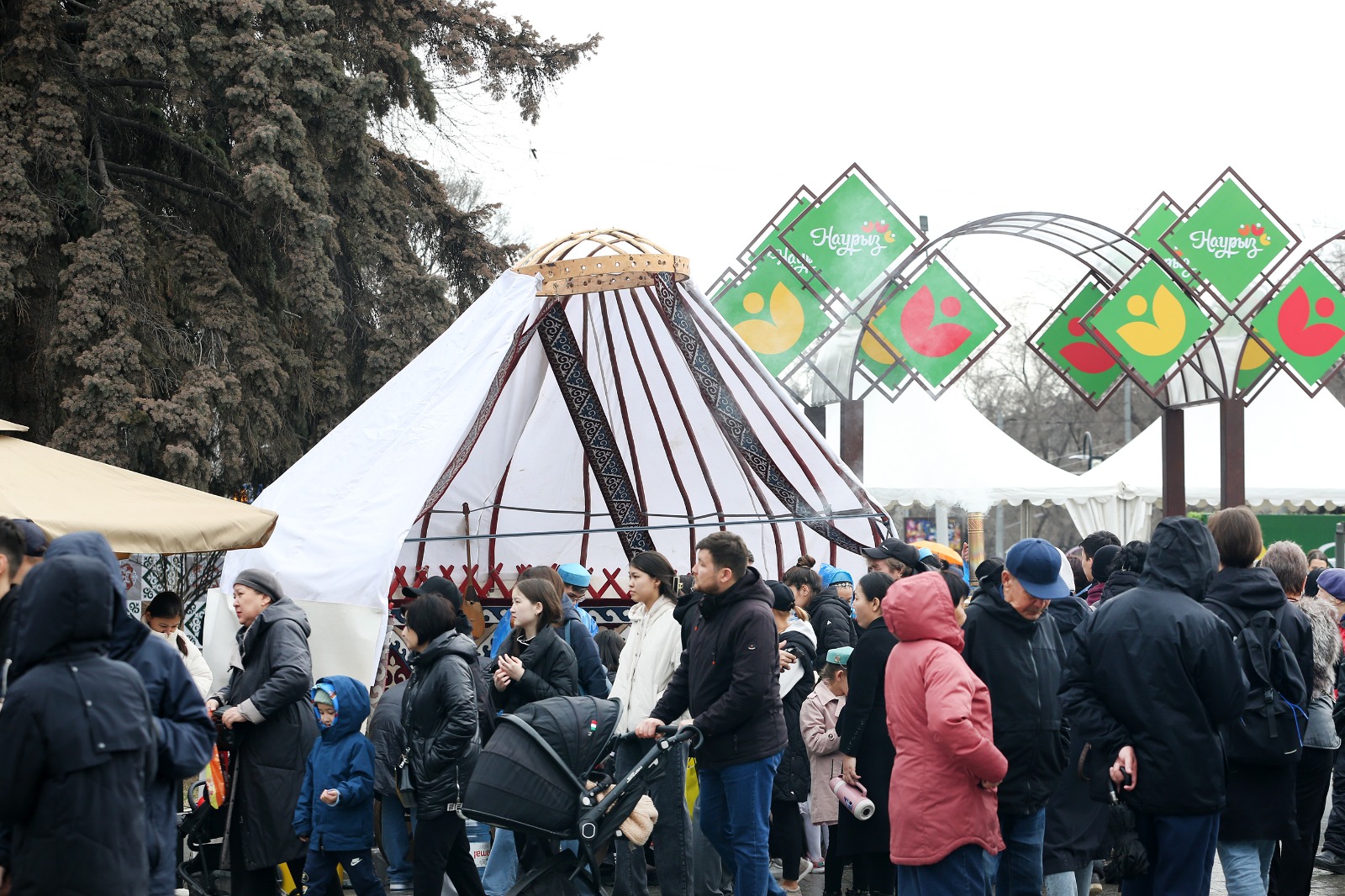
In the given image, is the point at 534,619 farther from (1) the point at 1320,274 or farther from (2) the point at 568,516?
(1) the point at 1320,274

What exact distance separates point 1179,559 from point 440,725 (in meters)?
2.87

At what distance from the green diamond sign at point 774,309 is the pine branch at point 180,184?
490 centimetres

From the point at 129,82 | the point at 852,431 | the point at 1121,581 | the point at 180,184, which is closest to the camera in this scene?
the point at 1121,581

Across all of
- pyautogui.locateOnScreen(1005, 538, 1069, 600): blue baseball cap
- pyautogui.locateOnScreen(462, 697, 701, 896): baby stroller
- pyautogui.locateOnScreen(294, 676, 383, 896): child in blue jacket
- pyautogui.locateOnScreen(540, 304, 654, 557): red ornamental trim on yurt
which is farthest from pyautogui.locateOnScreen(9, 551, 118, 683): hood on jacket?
pyautogui.locateOnScreen(540, 304, 654, 557): red ornamental trim on yurt

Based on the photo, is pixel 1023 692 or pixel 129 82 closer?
pixel 1023 692

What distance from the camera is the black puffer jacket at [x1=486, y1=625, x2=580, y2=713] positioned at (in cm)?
579

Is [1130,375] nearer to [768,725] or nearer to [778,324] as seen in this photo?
[778,324]

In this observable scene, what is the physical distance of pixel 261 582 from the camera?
5562 mm

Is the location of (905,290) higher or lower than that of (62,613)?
higher

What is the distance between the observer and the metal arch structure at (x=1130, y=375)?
1429 cm

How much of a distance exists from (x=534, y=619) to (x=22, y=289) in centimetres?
732

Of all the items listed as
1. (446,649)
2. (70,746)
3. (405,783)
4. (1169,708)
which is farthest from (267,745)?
(1169,708)

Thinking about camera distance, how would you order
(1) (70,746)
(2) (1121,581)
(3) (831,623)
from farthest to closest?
(3) (831,623) → (2) (1121,581) → (1) (70,746)

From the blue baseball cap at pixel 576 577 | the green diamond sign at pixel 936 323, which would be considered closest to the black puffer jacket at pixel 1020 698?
→ the blue baseball cap at pixel 576 577
